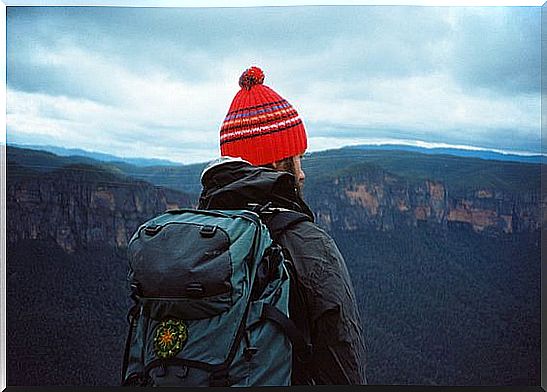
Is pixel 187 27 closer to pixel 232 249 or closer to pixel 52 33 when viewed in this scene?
pixel 52 33

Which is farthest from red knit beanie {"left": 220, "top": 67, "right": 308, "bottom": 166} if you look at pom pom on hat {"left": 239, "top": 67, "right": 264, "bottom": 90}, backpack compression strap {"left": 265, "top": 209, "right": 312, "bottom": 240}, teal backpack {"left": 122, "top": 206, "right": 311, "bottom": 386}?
teal backpack {"left": 122, "top": 206, "right": 311, "bottom": 386}

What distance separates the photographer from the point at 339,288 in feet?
7.55

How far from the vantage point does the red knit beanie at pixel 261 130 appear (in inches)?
124

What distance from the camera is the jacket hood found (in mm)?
2463

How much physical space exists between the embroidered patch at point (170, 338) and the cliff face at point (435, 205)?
1984 mm

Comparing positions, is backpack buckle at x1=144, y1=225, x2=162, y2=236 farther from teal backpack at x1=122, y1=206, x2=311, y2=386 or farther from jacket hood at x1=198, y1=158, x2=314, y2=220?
jacket hood at x1=198, y1=158, x2=314, y2=220

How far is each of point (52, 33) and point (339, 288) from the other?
2376mm

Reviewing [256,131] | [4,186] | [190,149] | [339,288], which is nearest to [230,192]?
[339,288]

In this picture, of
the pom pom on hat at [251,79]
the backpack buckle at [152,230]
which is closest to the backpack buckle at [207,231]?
the backpack buckle at [152,230]

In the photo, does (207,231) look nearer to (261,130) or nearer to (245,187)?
(245,187)

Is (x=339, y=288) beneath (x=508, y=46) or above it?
beneath

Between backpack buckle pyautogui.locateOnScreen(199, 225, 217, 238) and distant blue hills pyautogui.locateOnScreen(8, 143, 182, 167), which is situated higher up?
distant blue hills pyautogui.locateOnScreen(8, 143, 182, 167)

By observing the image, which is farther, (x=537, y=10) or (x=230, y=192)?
(x=537, y=10)

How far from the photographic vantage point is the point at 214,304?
7.58ft
